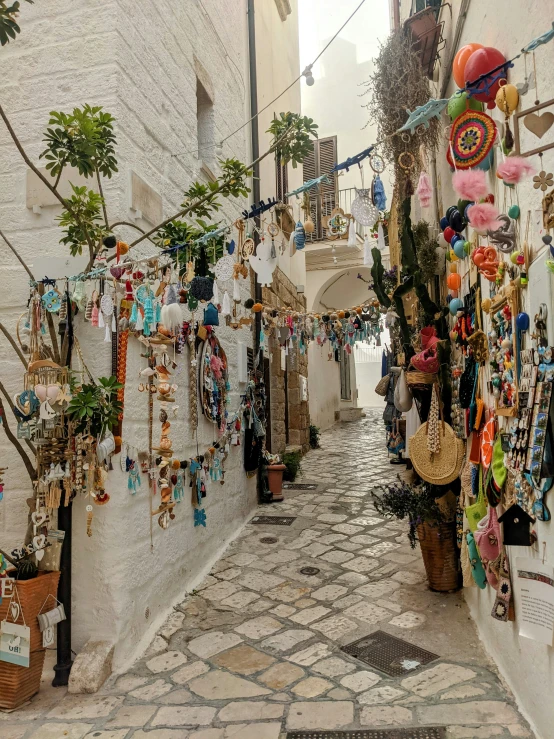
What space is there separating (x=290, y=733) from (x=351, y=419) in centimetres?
1573

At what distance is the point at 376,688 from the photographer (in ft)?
9.07

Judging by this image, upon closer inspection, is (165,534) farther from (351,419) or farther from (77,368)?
(351,419)

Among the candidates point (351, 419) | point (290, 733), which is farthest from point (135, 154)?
point (351, 419)

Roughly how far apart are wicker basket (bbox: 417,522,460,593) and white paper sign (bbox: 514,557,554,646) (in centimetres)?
Answer: 156

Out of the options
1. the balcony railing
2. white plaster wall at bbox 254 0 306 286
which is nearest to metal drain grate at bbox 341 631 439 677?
white plaster wall at bbox 254 0 306 286

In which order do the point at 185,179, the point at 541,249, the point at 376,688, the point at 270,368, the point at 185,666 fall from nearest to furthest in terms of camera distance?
the point at 541,249
the point at 376,688
the point at 185,666
the point at 185,179
the point at 270,368

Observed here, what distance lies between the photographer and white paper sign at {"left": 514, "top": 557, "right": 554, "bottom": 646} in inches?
78.3

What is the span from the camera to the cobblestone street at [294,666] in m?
2.49

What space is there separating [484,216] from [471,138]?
380 millimetres

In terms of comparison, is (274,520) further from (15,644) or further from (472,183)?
(472,183)

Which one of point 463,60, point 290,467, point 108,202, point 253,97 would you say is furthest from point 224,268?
point 290,467

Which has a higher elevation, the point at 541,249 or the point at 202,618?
the point at 541,249

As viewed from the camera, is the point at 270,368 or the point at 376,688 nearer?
the point at 376,688

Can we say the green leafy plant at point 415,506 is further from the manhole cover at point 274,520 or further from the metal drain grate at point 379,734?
the manhole cover at point 274,520
